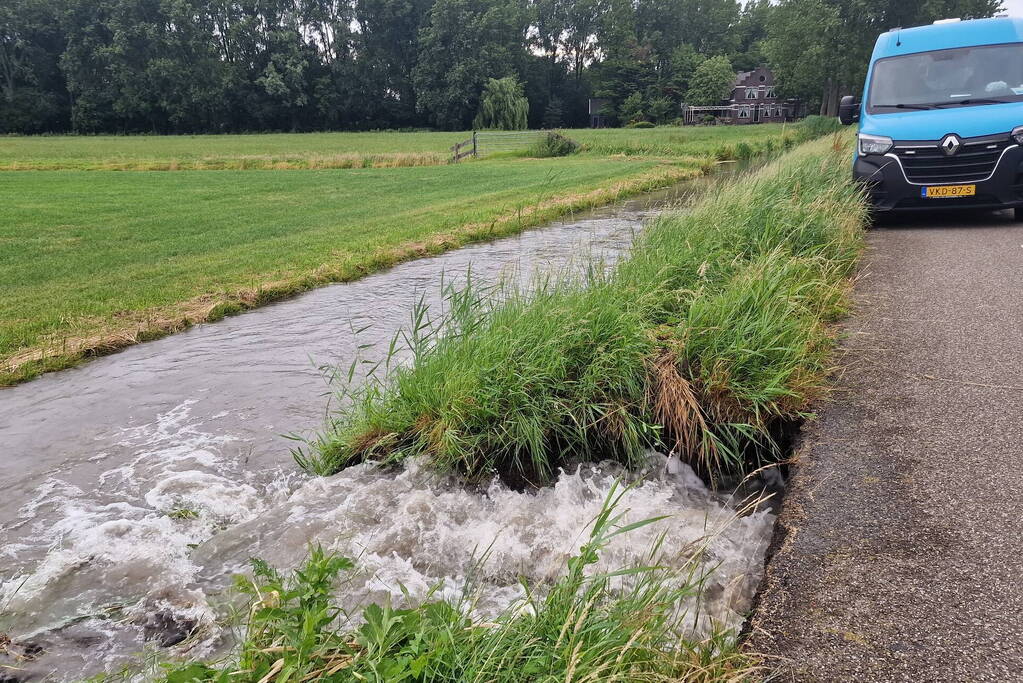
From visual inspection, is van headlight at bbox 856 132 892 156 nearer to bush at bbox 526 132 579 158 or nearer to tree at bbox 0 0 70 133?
bush at bbox 526 132 579 158

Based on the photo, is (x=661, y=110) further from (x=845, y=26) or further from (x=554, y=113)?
(x=845, y=26)

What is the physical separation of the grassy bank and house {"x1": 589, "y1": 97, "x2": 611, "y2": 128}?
95.6 m

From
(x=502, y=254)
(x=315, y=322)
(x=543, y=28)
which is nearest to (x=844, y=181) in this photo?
(x=502, y=254)

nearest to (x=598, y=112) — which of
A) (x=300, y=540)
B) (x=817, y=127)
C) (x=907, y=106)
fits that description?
(x=817, y=127)

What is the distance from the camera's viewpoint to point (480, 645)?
2385 millimetres

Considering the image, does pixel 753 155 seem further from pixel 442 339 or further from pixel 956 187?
pixel 442 339

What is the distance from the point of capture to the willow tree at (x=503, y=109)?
7025 cm

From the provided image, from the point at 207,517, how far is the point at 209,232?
33.7ft

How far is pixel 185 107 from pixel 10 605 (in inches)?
3273

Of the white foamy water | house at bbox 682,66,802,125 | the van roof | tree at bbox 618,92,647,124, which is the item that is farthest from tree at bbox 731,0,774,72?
the white foamy water

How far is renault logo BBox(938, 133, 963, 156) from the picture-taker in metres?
9.20

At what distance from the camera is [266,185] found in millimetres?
21812

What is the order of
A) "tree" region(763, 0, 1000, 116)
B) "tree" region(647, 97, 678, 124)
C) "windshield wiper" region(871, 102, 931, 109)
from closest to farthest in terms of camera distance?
1. "windshield wiper" region(871, 102, 931, 109)
2. "tree" region(763, 0, 1000, 116)
3. "tree" region(647, 97, 678, 124)

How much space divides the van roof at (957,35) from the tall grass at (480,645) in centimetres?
1014
